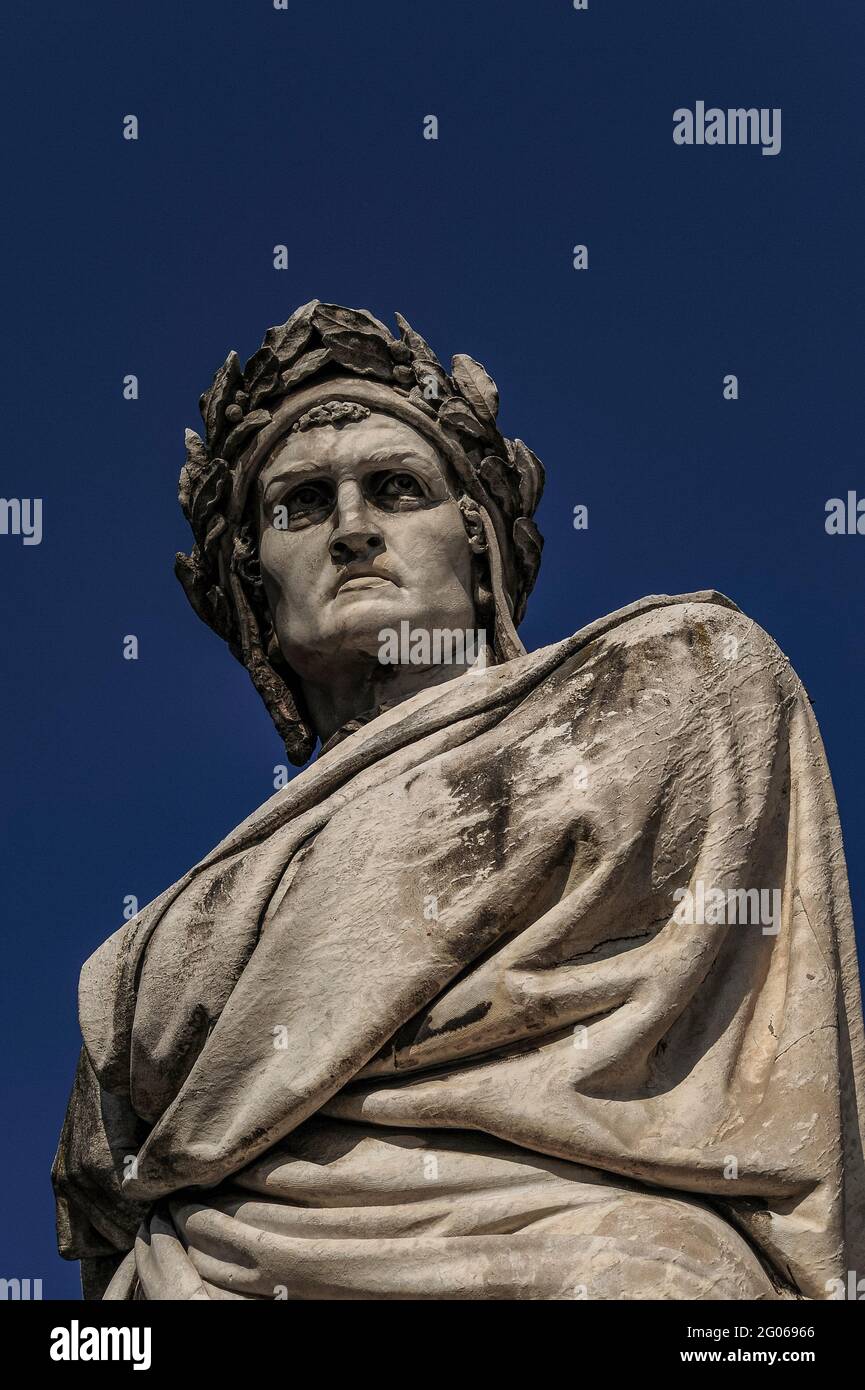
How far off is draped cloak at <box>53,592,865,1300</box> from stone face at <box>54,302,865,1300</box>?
0.01 m

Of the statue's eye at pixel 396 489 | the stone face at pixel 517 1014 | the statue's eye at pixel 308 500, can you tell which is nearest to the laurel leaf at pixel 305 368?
the statue's eye at pixel 308 500

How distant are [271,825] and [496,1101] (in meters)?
1.71

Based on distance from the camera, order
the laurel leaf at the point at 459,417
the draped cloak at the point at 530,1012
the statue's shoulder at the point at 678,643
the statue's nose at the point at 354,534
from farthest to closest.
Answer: the laurel leaf at the point at 459,417 → the statue's nose at the point at 354,534 → the statue's shoulder at the point at 678,643 → the draped cloak at the point at 530,1012

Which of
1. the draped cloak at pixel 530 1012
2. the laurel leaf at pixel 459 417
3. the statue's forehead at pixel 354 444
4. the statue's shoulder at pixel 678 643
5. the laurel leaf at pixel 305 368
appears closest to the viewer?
the draped cloak at pixel 530 1012

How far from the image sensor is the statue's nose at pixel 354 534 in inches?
457

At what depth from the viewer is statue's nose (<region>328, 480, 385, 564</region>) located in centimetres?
1160

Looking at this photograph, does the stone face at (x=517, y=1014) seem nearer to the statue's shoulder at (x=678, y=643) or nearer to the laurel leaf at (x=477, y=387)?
the statue's shoulder at (x=678, y=643)

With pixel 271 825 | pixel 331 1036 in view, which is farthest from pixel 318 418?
pixel 331 1036

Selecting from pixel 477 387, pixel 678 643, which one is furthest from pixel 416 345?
pixel 678 643

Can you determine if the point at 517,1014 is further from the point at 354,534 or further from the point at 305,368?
the point at 305,368

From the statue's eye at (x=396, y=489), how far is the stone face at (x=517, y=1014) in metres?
1.34

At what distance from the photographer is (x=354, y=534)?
11.6 m
